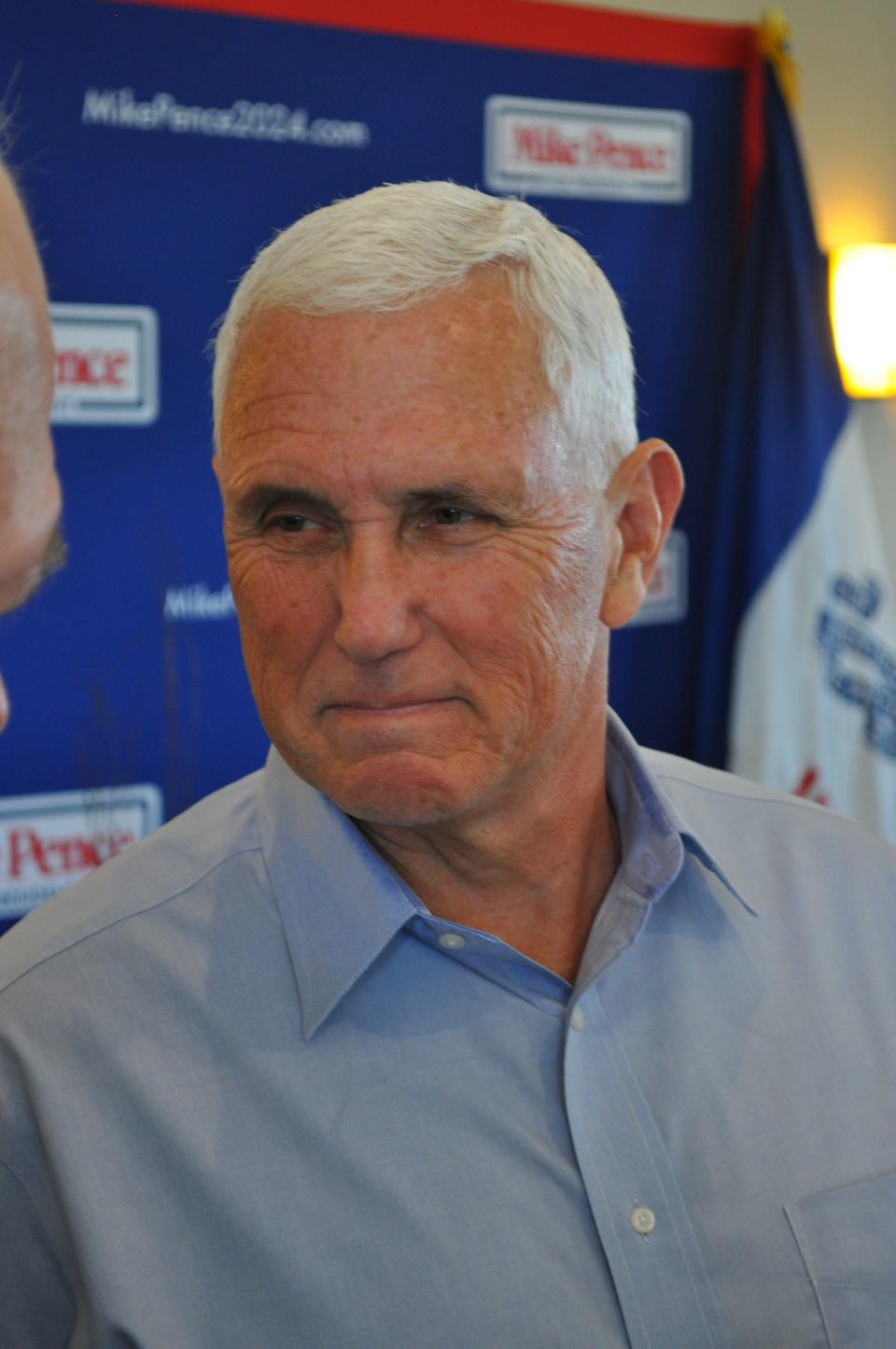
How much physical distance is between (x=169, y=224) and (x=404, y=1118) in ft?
7.92

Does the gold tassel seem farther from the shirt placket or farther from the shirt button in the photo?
the shirt button

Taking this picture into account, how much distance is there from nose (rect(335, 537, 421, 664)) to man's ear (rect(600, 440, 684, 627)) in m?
0.27

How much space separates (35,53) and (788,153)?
1831mm

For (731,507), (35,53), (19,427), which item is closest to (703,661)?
(731,507)

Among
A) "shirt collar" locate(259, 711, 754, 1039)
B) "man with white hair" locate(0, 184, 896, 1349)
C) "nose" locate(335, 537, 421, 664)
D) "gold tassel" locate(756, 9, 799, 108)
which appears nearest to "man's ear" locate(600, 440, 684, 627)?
"man with white hair" locate(0, 184, 896, 1349)

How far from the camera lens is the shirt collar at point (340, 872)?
1.24 metres

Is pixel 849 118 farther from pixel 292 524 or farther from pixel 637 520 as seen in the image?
pixel 292 524

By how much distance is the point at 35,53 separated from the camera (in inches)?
115

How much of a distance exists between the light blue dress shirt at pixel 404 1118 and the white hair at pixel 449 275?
44cm

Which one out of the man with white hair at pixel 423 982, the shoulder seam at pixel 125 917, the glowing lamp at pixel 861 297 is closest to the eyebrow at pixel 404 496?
the man with white hair at pixel 423 982

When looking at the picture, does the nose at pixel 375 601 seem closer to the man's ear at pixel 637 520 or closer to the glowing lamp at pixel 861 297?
the man's ear at pixel 637 520

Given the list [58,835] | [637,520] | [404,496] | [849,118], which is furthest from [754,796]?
[849,118]

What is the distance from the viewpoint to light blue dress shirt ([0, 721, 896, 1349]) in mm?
1135

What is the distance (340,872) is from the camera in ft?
4.27
